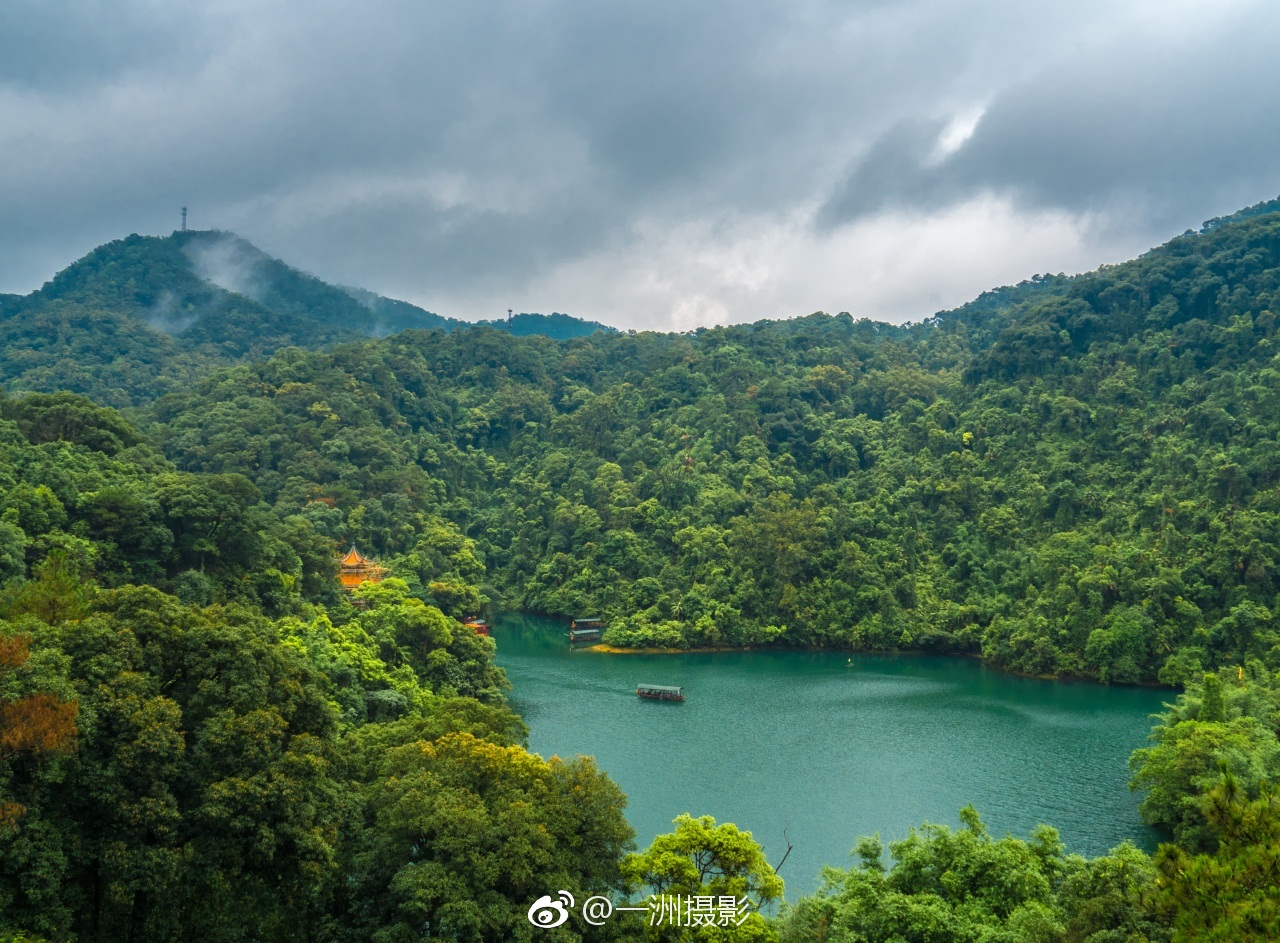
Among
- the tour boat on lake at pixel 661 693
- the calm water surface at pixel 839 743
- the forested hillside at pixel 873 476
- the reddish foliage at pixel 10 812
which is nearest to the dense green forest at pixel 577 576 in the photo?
the reddish foliage at pixel 10 812

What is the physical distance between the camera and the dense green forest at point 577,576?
1130 centimetres

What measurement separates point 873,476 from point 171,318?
72.7 meters

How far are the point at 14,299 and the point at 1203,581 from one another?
10122 cm

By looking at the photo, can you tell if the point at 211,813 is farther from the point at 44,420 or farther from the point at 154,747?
the point at 44,420

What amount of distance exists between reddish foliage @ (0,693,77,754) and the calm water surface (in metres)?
12.8

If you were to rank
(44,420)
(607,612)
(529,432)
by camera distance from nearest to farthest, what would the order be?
(44,420) → (607,612) → (529,432)

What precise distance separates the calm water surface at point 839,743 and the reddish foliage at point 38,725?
12784 mm

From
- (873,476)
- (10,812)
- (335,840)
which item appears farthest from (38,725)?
(873,476)

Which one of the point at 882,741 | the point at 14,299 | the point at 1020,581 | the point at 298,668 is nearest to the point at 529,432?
the point at 1020,581

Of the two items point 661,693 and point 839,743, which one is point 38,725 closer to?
point 839,743

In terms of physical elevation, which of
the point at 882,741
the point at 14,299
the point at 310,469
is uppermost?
the point at 14,299

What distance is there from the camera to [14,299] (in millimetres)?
91625

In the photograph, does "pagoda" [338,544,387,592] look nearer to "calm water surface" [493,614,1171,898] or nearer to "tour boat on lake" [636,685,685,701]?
"calm water surface" [493,614,1171,898]

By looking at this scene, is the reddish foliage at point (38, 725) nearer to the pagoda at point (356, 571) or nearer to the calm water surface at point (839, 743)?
the calm water surface at point (839, 743)
